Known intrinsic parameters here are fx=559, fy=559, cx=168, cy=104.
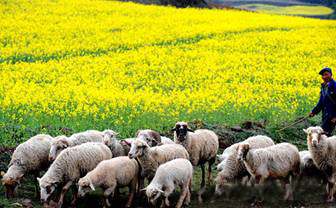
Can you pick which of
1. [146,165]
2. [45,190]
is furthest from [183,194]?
[45,190]

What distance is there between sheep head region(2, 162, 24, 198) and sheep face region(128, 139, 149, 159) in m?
2.26

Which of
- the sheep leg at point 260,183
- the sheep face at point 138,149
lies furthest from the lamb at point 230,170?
the sheep face at point 138,149

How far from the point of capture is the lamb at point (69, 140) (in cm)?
1134

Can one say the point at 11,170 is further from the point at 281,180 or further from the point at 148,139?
the point at 281,180

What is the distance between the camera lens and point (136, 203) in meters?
11.3

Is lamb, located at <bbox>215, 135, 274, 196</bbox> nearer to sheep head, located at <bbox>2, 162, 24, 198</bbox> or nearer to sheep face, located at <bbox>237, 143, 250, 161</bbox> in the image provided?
sheep face, located at <bbox>237, 143, 250, 161</bbox>

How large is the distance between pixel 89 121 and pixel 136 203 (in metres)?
4.92

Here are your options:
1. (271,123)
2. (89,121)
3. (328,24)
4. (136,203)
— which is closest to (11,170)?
(136,203)

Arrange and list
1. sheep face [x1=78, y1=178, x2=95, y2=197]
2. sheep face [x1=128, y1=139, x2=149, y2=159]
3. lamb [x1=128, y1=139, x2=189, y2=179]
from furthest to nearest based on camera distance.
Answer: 1. lamb [x1=128, y1=139, x2=189, y2=179]
2. sheep face [x1=128, y1=139, x2=149, y2=159]
3. sheep face [x1=78, y1=178, x2=95, y2=197]

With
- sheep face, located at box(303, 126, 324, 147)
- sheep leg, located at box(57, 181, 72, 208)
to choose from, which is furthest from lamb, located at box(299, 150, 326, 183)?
sheep leg, located at box(57, 181, 72, 208)

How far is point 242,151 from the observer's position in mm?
11227

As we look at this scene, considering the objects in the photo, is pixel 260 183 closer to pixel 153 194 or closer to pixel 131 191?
pixel 153 194

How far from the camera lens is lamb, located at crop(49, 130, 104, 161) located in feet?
37.2

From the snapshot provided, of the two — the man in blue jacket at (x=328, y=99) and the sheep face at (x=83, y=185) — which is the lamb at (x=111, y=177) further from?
the man in blue jacket at (x=328, y=99)
